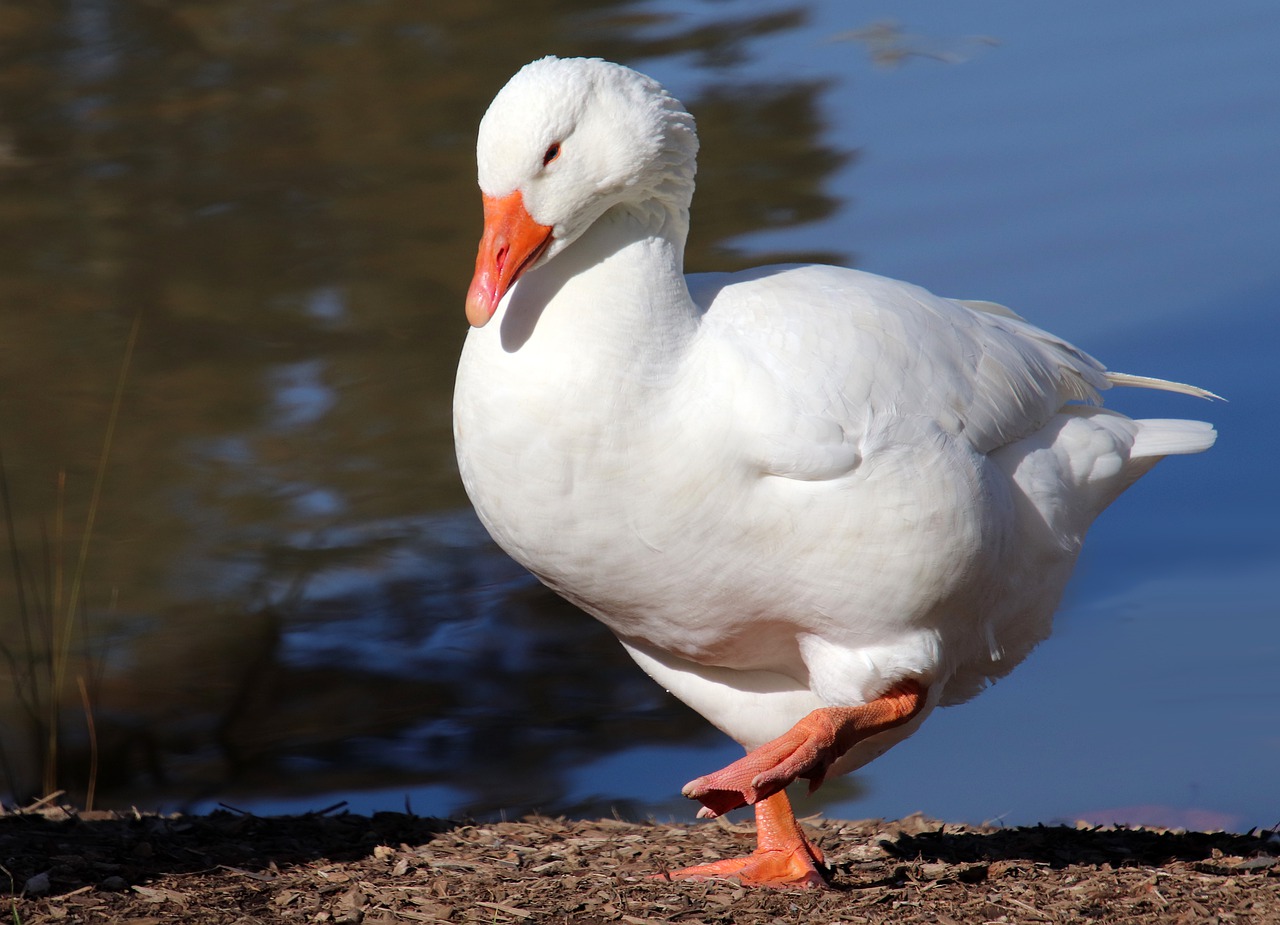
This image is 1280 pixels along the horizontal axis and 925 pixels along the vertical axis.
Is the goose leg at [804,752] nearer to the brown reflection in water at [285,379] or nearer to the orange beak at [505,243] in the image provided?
the orange beak at [505,243]

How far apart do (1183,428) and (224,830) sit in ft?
11.3

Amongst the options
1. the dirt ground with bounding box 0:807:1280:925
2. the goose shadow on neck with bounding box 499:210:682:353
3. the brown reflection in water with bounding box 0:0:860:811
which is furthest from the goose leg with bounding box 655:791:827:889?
the brown reflection in water with bounding box 0:0:860:811

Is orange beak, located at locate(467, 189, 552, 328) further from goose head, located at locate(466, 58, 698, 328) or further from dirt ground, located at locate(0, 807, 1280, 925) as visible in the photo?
dirt ground, located at locate(0, 807, 1280, 925)

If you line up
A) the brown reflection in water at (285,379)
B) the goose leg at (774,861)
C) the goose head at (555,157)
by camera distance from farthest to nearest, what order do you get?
the brown reflection in water at (285,379), the goose leg at (774,861), the goose head at (555,157)

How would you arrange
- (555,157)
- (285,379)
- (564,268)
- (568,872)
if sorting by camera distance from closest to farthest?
(555,157), (564,268), (568,872), (285,379)

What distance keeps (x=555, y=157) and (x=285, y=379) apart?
6.25 m

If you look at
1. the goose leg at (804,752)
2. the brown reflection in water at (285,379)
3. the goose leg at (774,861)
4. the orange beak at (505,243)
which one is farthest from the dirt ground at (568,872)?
the brown reflection in water at (285,379)

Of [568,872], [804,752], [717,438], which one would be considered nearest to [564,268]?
[717,438]

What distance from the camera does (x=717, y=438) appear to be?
3.15 meters

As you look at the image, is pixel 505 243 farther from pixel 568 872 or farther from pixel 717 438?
pixel 568 872

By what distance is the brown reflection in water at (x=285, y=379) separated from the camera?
277 inches

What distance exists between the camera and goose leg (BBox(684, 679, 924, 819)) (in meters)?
3.23

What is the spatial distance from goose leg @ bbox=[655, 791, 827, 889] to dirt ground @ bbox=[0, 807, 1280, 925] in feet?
0.39

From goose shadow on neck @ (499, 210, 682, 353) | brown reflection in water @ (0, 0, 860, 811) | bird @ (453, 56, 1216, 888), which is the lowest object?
brown reflection in water @ (0, 0, 860, 811)
